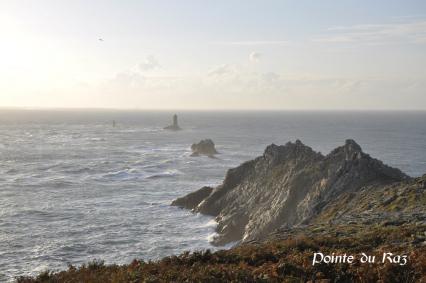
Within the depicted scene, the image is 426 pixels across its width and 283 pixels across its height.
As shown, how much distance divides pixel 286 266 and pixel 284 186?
105 ft

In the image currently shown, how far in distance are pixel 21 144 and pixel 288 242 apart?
135 metres

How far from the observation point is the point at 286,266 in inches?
556

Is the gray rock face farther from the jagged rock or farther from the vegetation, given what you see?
the vegetation

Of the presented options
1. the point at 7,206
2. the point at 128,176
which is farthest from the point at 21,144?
the point at 7,206

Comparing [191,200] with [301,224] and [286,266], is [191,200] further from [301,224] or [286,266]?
[286,266]

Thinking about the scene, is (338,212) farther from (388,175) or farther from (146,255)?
(146,255)

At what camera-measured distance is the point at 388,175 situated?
38.7m

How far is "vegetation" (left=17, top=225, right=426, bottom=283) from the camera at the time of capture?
13.1 m

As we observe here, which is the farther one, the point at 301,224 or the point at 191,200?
the point at 191,200

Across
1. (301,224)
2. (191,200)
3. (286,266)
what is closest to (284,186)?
(191,200)

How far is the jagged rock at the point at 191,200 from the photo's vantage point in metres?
55.3

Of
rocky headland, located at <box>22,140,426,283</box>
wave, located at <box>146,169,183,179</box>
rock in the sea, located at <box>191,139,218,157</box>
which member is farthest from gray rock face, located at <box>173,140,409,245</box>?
rock in the sea, located at <box>191,139,218,157</box>

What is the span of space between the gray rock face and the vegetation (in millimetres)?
13042

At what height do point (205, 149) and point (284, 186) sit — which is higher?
point (284, 186)
